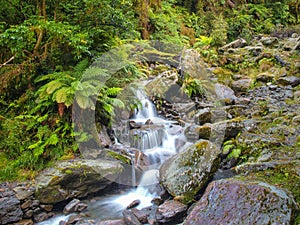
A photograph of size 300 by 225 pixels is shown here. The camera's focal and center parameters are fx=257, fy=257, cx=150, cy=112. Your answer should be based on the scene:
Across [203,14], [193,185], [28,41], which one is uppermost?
[203,14]

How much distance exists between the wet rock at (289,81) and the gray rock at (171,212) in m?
6.69

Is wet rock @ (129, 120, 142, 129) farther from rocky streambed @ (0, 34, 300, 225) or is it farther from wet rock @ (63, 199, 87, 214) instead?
wet rock @ (63, 199, 87, 214)

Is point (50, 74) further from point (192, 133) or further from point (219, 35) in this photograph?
point (219, 35)

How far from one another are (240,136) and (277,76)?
530cm

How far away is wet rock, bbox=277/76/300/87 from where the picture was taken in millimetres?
8617

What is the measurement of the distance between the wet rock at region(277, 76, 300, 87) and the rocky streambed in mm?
1203

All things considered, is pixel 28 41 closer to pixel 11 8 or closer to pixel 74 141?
pixel 11 8

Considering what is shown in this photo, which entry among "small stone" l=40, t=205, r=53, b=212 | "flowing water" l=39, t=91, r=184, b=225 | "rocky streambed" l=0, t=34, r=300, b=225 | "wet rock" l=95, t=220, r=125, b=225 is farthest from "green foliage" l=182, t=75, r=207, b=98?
"small stone" l=40, t=205, r=53, b=212

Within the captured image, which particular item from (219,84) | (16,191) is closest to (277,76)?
(219,84)

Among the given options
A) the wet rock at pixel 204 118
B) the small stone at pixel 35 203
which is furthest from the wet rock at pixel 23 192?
the wet rock at pixel 204 118

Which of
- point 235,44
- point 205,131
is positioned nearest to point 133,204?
point 205,131

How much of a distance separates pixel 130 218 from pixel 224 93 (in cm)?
596

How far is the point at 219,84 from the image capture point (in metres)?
9.10

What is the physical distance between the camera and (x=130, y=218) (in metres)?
4.01
